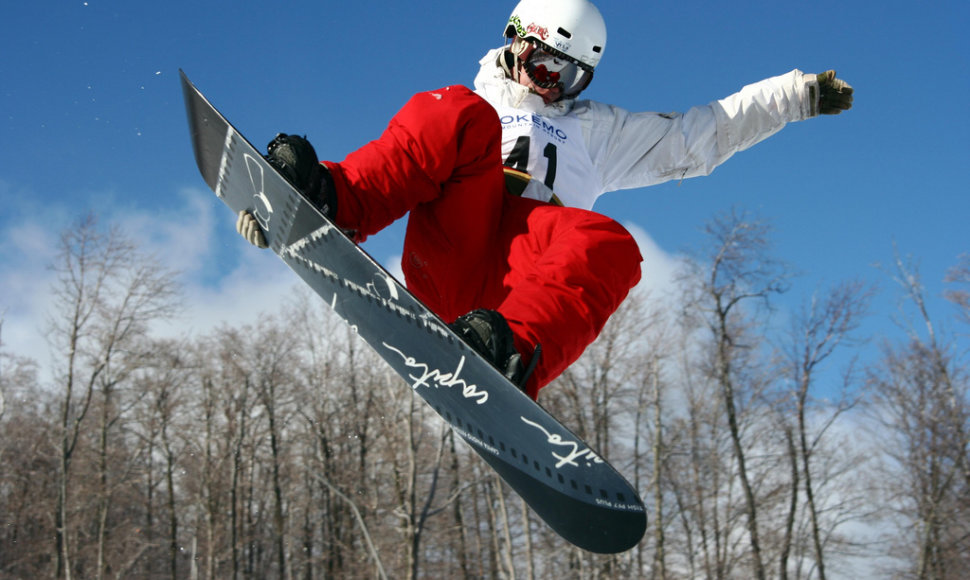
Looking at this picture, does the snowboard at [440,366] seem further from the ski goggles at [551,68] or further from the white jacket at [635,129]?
the ski goggles at [551,68]

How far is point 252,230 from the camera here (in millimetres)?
2754

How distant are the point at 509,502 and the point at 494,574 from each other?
2.99 m

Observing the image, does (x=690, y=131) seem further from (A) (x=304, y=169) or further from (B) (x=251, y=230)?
(B) (x=251, y=230)

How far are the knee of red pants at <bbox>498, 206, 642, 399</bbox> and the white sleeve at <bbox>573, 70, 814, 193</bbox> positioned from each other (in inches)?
32.9

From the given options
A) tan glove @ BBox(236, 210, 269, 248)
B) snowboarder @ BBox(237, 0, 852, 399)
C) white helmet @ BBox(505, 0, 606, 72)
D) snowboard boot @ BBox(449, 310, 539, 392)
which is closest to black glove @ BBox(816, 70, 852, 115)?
snowboarder @ BBox(237, 0, 852, 399)

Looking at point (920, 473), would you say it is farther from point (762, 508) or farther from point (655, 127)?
point (655, 127)

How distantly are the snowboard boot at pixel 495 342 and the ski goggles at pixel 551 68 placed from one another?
1.51 meters

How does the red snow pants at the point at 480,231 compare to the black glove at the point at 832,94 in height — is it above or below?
below

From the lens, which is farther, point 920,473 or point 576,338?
point 920,473

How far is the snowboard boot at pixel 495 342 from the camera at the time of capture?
2.04m

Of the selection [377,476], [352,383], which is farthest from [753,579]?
[352,383]

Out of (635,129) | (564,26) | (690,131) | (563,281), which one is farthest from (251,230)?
(690,131)

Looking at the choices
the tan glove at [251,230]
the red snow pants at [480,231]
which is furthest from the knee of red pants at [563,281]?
the tan glove at [251,230]

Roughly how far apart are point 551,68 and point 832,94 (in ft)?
4.33
